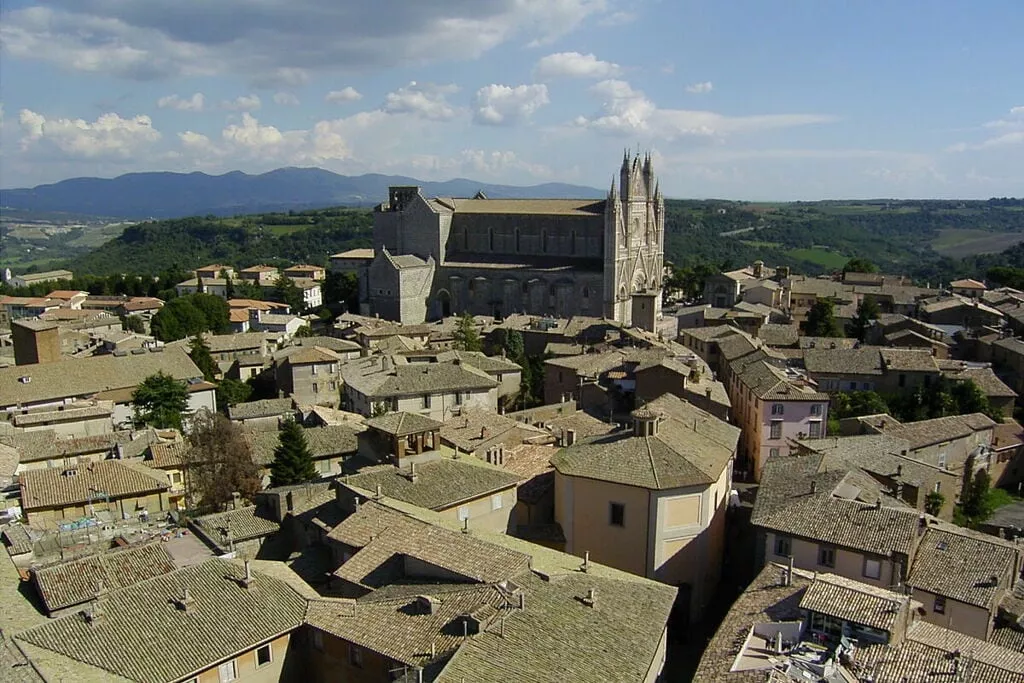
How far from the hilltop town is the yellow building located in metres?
0.08

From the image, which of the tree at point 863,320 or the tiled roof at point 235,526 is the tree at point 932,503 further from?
the tree at point 863,320

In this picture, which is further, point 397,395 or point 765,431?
point 397,395

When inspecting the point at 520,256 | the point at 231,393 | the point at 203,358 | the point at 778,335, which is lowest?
the point at 231,393

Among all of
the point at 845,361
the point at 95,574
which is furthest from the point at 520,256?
the point at 95,574

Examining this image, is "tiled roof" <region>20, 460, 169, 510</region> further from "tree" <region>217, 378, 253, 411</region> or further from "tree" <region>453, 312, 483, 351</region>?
"tree" <region>453, 312, 483, 351</region>

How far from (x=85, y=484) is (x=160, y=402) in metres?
14.7

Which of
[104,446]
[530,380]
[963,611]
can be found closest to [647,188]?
[530,380]

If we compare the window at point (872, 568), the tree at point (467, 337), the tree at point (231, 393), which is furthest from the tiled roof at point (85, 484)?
the tree at point (467, 337)

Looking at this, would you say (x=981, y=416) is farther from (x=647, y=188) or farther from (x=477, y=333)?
(x=647, y=188)

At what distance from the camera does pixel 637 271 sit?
6906 centimetres

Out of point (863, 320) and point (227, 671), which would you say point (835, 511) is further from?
point (863, 320)

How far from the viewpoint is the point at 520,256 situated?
72125 millimetres

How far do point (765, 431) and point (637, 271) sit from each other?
1411 inches

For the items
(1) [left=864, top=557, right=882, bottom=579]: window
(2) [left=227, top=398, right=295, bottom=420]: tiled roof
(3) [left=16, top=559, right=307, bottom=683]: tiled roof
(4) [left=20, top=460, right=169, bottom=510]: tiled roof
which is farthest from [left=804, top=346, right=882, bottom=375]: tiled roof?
(3) [left=16, top=559, right=307, bottom=683]: tiled roof
